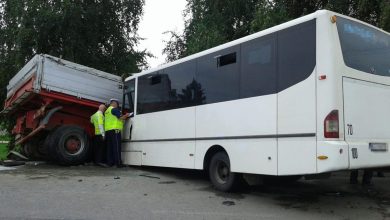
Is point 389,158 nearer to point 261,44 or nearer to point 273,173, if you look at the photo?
point 273,173

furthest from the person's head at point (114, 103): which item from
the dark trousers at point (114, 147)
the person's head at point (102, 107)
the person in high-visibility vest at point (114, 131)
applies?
the dark trousers at point (114, 147)

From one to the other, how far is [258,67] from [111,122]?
552 centimetres

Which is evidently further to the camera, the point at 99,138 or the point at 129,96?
the point at 99,138

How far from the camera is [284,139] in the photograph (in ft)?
23.4

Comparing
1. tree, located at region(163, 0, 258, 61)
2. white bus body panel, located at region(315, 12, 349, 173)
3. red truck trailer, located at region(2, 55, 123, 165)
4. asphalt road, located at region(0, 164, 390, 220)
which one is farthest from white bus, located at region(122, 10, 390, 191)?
tree, located at region(163, 0, 258, 61)

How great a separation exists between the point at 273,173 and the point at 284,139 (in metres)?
0.56

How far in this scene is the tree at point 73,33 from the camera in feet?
54.1

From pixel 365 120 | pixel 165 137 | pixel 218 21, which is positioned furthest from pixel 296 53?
pixel 218 21

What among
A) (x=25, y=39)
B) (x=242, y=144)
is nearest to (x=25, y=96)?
(x=25, y=39)

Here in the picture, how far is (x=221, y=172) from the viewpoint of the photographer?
879cm

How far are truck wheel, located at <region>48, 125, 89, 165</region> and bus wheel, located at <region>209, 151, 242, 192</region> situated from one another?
15.1 feet

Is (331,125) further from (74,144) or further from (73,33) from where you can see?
(73,33)

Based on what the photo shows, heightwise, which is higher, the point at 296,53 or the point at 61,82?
the point at 61,82

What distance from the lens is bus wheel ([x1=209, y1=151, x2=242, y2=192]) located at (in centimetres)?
838
